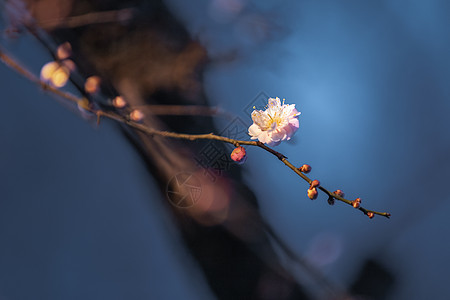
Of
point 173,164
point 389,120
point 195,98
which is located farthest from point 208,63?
point 389,120

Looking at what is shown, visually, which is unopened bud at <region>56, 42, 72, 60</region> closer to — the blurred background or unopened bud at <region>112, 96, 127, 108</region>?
the blurred background

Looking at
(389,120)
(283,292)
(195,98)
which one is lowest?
(283,292)

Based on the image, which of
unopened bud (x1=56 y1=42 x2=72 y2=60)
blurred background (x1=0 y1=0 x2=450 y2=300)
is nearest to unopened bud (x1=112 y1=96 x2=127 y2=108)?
blurred background (x1=0 y1=0 x2=450 y2=300)

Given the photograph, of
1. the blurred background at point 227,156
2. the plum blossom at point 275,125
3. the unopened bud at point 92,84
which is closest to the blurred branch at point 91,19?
the blurred background at point 227,156

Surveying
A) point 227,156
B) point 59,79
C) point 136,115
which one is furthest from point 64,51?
point 227,156

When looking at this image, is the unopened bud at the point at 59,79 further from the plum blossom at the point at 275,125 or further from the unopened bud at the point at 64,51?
the plum blossom at the point at 275,125

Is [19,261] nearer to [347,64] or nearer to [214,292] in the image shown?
[214,292]
